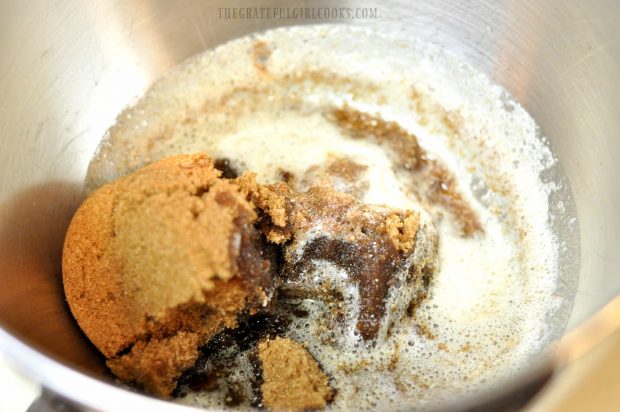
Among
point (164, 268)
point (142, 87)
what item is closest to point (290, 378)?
point (164, 268)

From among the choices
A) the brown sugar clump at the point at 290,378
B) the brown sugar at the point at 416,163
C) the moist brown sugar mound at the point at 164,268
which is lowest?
the brown sugar clump at the point at 290,378

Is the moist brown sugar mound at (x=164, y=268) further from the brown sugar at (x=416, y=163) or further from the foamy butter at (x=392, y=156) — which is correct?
the brown sugar at (x=416, y=163)

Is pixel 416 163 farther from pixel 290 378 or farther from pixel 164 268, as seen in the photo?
pixel 164 268

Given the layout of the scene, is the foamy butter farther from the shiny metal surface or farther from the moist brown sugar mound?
the moist brown sugar mound

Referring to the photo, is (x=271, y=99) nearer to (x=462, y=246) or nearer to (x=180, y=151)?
(x=180, y=151)

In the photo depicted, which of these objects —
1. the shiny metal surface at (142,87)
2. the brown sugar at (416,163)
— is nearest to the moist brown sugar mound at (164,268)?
A: the shiny metal surface at (142,87)
